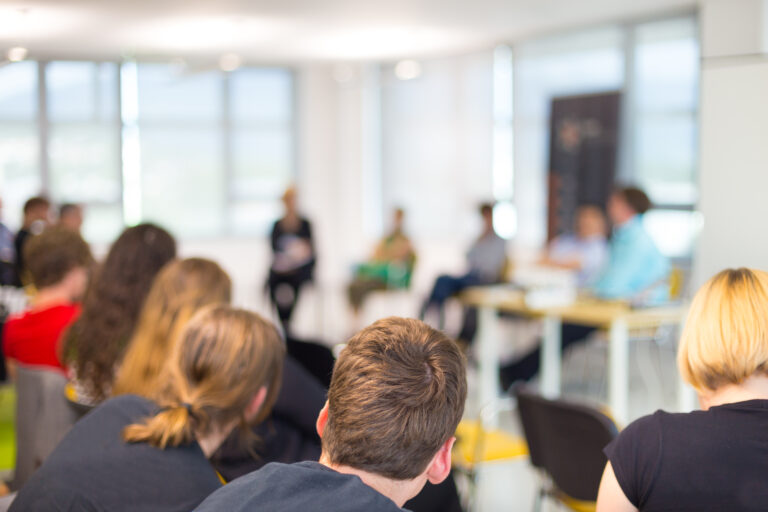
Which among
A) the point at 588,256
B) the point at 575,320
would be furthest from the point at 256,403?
the point at 588,256

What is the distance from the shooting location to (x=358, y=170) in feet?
35.1

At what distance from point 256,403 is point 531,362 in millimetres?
4272

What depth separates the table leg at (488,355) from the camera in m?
5.65

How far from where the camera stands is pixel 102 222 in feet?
32.2

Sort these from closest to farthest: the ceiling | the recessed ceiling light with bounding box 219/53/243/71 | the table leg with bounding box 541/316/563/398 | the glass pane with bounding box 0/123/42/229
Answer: the table leg with bounding box 541/316/563/398, the ceiling, the recessed ceiling light with bounding box 219/53/243/71, the glass pane with bounding box 0/123/42/229

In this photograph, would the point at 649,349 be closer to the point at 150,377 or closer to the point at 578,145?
the point at 578,145

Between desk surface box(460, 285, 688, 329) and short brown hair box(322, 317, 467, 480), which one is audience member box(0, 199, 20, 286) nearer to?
desk surface box(460, 285, 688, 329)

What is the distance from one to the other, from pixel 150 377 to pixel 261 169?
27.6 feet

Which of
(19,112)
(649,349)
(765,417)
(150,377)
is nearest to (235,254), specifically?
(19,112)

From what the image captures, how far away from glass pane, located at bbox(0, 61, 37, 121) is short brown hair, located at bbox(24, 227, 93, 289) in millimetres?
6811

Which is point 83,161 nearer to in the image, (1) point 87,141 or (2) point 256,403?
(1) point 87,141

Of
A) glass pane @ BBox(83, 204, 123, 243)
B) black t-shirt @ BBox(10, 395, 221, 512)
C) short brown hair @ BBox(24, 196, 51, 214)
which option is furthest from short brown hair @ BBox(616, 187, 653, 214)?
glass pane @ BBox(83, 204, 123, 243)

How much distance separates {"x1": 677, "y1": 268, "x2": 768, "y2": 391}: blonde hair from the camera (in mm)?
1686

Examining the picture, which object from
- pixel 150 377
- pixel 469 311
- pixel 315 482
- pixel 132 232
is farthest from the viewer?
pixel 469 311
